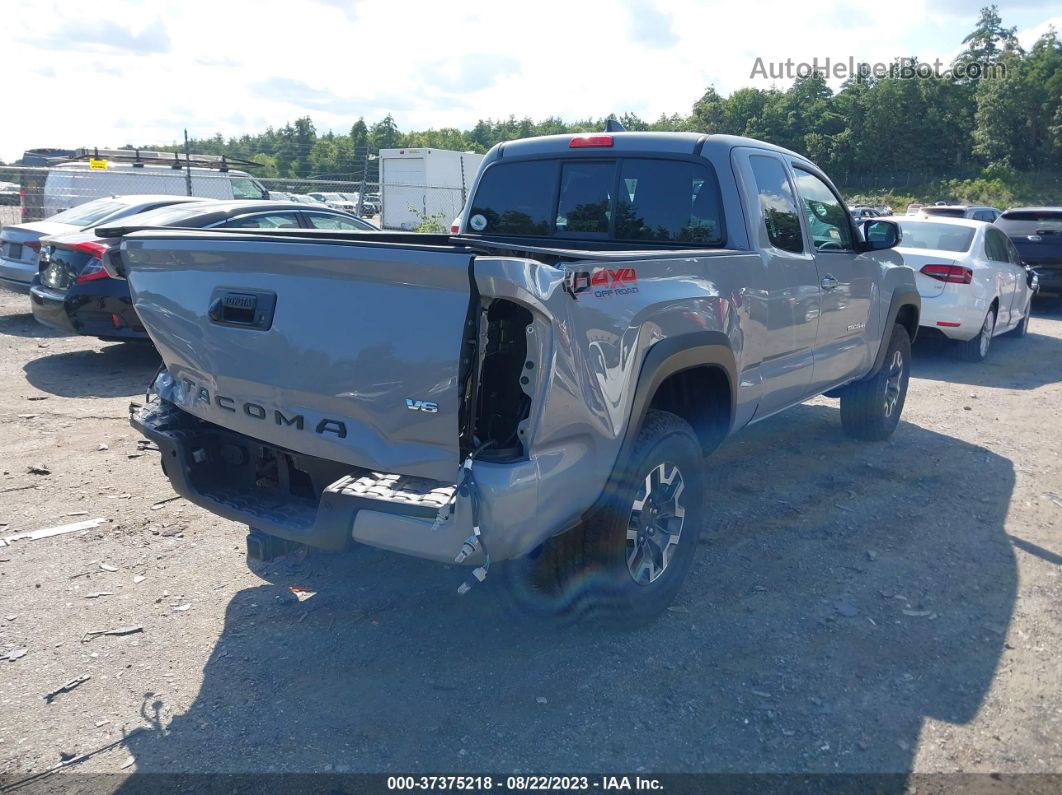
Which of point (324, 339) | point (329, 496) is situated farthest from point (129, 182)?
point (329, 496)

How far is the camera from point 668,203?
4.63m

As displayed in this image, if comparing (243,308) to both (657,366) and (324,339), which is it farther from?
(657,366)

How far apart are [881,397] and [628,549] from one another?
148 inches

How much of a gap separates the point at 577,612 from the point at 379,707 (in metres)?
0.92

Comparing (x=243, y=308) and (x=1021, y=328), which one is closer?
(x=243, y=308)

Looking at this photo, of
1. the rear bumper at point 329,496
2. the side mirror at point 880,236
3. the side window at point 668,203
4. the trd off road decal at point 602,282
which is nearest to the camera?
the rear bumper at point 329,496

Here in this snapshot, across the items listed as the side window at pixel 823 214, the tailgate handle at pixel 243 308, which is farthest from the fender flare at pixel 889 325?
the tailgate handle at pixel 243 308

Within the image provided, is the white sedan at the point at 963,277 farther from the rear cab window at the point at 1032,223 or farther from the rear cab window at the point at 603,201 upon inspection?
the rear cab window at the point at 603,201

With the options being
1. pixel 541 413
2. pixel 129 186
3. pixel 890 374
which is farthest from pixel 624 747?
pixel 129 186

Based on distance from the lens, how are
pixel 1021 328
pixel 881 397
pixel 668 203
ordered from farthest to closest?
pixel 1021 328, pixel 881 397, pixel 668 203

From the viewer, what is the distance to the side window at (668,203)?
4.53 meters

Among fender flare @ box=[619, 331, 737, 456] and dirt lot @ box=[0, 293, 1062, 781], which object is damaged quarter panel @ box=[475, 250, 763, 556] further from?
dirt lot @ box=[0, 293, 1062, 781]

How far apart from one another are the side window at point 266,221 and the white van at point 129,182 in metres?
7.33

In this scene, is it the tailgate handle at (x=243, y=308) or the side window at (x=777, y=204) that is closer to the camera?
the tailgate handle at (x=243, y=308)
